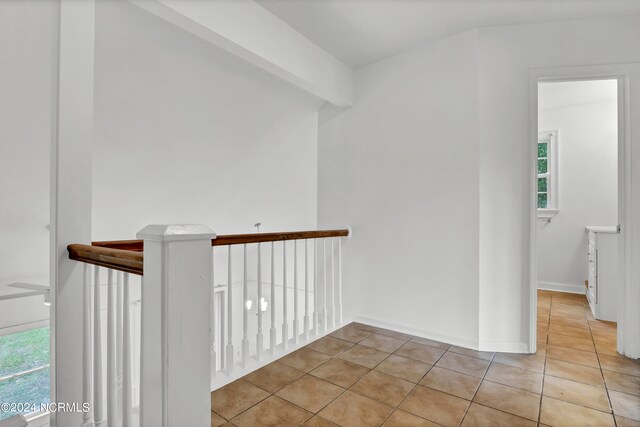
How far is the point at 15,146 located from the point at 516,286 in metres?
3.76

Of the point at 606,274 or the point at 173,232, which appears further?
the point at 606,274

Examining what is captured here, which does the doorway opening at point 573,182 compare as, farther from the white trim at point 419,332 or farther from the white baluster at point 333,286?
the white baluster at point 333,286

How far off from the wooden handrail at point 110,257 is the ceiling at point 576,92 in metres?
4.56

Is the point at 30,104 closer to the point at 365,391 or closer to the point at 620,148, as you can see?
the point at 365,391

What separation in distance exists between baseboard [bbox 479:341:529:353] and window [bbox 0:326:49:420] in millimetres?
3702

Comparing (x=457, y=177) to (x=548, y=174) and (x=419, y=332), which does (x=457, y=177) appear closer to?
(x=419, y=332)

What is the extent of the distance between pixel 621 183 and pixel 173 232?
301 cm

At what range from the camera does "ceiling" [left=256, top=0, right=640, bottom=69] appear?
227 centimetres

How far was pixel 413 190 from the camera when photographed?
2.88 meters

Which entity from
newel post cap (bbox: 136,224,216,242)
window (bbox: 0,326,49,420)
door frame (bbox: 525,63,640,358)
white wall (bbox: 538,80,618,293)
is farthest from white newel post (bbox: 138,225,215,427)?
white wall (bbox: 538,80,618,293)

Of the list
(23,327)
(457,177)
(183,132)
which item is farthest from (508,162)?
(23,327)

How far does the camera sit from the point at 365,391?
1.94m

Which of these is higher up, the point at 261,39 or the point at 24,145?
the point at 261,39

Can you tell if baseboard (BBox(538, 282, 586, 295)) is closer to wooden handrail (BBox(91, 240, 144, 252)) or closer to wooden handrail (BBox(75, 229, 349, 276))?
wooden handrail (BBox(75, 229, 349, 276))
